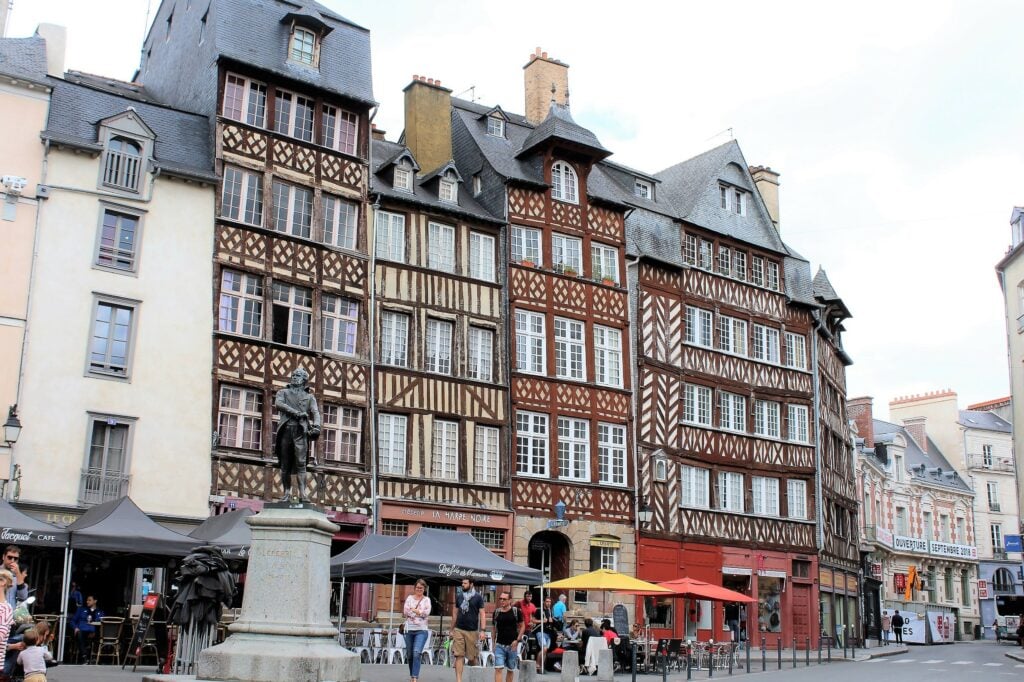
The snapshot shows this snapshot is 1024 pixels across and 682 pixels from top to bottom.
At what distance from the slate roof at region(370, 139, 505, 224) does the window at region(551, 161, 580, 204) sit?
193 cm

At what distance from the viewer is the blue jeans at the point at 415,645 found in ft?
44.4

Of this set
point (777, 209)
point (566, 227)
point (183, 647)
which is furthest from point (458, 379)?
point (777, 209)

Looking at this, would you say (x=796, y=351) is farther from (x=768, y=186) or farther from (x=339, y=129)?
(x=339, y=129)

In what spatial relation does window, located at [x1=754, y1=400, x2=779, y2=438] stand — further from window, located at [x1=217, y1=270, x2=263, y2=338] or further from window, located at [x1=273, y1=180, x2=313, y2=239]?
window, located at [x1=217, y1=270, x2=263, y2=338]

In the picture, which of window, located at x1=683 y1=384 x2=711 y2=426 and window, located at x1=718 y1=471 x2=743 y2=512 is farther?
window, located at x1=718 y1=471 x2=743 y2=512

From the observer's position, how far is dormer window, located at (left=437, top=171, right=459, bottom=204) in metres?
24.8

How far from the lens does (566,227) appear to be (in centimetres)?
2631

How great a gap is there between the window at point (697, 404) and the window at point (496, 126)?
759 centimetres

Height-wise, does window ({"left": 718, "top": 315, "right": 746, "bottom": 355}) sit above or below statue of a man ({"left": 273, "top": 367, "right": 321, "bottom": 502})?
above

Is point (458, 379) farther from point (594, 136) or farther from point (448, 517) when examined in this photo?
point (594, 136)

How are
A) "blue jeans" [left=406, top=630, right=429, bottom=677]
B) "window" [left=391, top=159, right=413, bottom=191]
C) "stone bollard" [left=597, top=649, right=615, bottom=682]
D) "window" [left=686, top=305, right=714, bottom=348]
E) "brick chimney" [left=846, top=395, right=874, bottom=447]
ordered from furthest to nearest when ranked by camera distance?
"brick chimney" [left=846, top=395, right=874, bottom=447] < "window" [left=686, top=305, right=714, bottom=348] < "window" [left=391, top=159, right=413, bottom=191] < "stone bollard" [left=597, top=649, right=615, bottom=682] < "blue jeans" [left=406, top=630, right=429, bottom=677]

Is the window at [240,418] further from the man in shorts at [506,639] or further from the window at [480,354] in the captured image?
the man in shorts at [506,639]

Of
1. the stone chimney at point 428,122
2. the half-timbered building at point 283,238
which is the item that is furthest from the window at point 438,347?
the stone chimney at point 428,122

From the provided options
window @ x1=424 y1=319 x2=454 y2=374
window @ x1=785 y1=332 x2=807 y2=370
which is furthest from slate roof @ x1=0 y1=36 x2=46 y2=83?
window @ x1=785 y1=332 x2=807 y2=370
